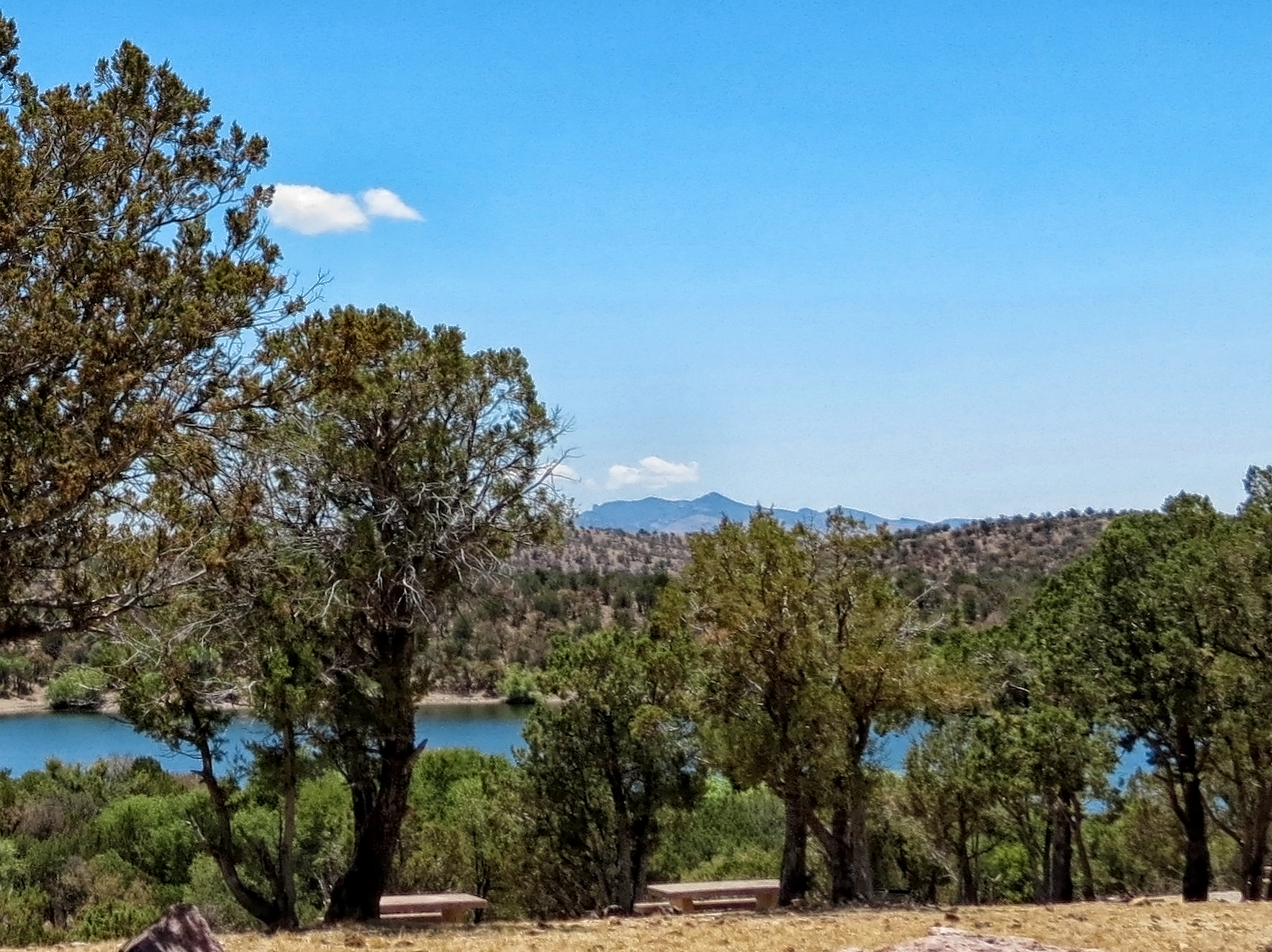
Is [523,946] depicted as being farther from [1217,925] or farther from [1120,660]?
[1120,660]

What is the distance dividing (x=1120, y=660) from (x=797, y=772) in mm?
6916

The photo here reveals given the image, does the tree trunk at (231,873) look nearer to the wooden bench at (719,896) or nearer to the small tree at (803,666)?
the wooden bench at (719,896)

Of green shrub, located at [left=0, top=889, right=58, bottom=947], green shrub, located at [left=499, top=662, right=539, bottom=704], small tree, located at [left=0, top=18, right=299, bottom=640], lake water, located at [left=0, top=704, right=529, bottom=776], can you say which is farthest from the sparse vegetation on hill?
small tree, located at [left=0, top=18, right=299, bottom=640]

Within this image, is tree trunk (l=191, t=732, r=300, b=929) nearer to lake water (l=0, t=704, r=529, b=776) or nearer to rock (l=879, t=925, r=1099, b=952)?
rock (l=879, t=925, r=1099, b=952)

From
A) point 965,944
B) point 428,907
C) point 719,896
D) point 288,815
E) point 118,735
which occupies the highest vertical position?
point 965,944

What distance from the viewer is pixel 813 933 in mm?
10406

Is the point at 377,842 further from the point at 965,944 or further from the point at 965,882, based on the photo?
the point at 965,882

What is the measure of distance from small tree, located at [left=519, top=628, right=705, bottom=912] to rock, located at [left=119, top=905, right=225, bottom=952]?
14.1m

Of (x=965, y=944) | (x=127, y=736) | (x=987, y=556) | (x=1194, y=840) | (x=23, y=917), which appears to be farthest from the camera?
(x=987, y=556)

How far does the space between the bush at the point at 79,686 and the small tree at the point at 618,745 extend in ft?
29.4

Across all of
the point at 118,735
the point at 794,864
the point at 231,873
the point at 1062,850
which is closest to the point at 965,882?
the point at 1062,850

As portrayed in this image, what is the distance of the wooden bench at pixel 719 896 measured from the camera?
19159 mm

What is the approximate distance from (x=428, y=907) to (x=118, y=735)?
66.2 m

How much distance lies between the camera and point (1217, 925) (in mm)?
10805
